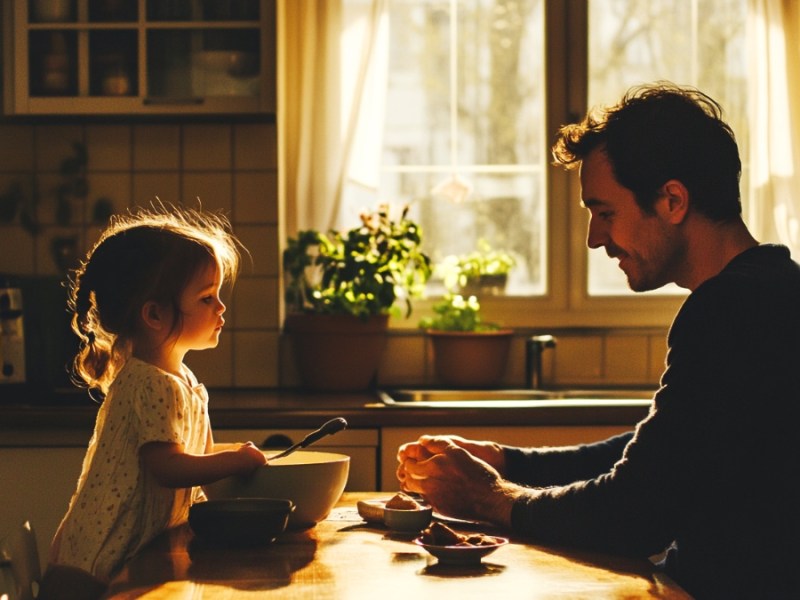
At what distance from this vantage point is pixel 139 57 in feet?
9.69

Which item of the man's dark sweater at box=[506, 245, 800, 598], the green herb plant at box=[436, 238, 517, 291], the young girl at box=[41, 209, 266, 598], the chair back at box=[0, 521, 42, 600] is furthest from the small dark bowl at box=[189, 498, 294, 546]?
the green herb plant at box=[436, 238, 517, 291]

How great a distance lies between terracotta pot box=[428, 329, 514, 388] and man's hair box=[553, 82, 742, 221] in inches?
58.1

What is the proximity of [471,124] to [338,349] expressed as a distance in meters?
0.87

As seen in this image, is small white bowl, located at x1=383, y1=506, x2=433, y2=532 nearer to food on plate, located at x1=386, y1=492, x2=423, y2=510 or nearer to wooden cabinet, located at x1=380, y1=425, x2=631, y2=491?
food on plate, located at x1=386, y1=492, x2=423, y2=510

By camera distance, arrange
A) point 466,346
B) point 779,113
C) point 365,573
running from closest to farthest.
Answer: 1. point 365,573
2. point 466,346
3. point 779,113

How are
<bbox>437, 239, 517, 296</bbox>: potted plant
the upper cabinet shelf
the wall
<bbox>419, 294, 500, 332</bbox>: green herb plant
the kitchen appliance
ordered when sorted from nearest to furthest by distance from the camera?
the kitchen appliance, the upper cabinet shelf, the wall, <bbox>419, 294, 500, 332</bbox>: green herb plant, <bbox>437, 239, 517, 296</bbox>: potted plant

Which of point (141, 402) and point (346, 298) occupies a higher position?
point (346, 298)

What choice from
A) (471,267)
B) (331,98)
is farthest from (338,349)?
(331,98)

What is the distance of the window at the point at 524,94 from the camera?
338cm

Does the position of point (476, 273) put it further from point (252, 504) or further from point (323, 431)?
point (252, 504)

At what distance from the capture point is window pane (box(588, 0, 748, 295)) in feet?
11.1

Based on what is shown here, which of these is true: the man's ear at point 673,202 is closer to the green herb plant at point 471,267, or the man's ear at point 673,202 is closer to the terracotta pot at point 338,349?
the terracotta pot at point 338,349

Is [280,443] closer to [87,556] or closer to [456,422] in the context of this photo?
[456,422]

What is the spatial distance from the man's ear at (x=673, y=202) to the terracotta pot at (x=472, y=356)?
1.49 metres
